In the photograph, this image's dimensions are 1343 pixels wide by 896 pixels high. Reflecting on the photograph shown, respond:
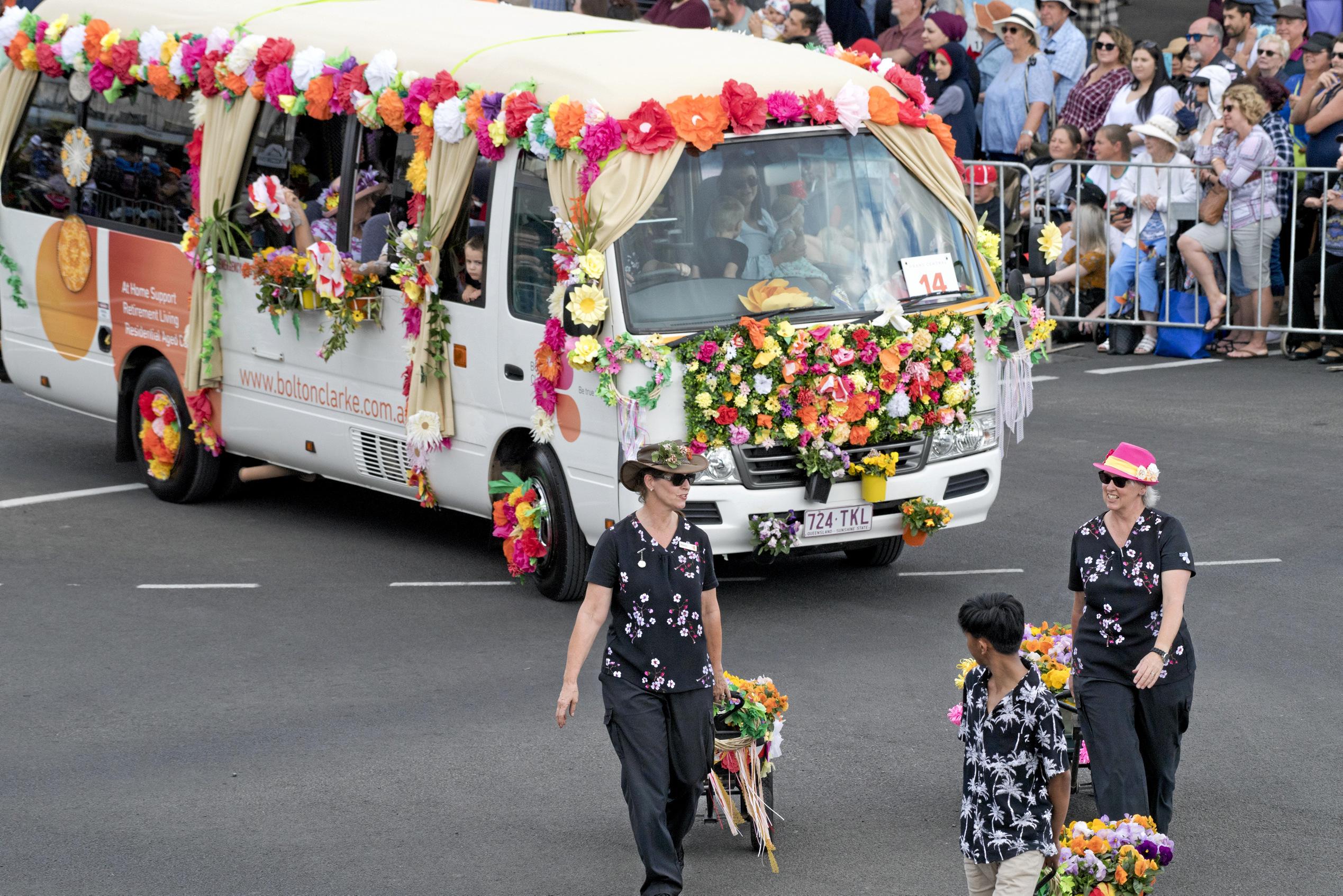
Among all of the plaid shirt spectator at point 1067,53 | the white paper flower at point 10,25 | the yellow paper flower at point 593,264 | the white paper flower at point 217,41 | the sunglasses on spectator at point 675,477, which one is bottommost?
the sunglasses on spectator at point 675,477

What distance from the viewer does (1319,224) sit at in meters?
16.6

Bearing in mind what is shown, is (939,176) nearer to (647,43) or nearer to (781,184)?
(781,184)

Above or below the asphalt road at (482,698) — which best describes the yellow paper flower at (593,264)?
above

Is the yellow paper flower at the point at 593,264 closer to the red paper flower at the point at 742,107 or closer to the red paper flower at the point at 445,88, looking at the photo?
the red paper flower at the point at 742,107

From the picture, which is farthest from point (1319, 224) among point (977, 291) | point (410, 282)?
point (410, 282)

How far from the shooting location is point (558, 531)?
1050 cm

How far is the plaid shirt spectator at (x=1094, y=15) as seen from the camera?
2194 cm

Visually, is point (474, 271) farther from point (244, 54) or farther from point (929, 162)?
point (929, 162)

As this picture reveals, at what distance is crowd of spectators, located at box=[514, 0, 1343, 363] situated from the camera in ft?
54.7

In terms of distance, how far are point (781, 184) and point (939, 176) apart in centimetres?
104

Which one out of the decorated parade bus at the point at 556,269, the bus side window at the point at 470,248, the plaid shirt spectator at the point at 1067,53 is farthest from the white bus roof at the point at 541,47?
the plaid shirt spectator at the point at 1067,53

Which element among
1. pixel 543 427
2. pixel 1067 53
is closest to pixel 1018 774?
pixel 543 427

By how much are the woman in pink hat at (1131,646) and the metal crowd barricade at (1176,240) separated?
32.5 ft

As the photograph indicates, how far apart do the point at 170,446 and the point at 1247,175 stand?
9.38m
